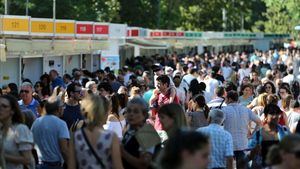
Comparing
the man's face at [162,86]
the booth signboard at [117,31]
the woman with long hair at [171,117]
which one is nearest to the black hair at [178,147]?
the woman with long hair at [171,117]

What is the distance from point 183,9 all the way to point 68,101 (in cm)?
7685

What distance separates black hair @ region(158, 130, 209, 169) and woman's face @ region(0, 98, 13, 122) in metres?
2.55

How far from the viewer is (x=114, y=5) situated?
6228 centimetres

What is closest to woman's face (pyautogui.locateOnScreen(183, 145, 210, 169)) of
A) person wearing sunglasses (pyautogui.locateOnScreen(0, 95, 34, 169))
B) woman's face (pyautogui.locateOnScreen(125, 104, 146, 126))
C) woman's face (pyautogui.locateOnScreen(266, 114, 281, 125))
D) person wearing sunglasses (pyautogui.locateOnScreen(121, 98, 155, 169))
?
person wearing sunglasses (pyautogui.locateOnScreen(121, 98, 155, 169))

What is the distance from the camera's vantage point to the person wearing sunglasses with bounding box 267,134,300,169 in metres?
5.91

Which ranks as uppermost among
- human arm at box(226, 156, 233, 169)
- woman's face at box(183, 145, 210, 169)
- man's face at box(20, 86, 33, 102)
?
woman's face at box(183, 145, 210, 169)

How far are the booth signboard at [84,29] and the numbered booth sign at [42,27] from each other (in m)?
3.19

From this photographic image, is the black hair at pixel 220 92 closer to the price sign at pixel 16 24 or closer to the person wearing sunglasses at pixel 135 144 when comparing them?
the person wearing sunglasses at pixel 135 144

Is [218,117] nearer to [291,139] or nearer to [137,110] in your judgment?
[137,110]

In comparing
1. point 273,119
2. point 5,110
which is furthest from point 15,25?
point 5,110

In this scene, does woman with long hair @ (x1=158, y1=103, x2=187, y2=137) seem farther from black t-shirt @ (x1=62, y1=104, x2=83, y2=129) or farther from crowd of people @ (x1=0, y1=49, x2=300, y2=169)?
black t-shirt @ (x1=62, y1=104, x2=83, y2=129)

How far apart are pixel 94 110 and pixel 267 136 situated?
3.71m

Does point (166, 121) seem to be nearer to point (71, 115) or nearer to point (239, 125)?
point (71, 115)

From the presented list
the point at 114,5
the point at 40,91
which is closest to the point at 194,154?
the point at 40,91
